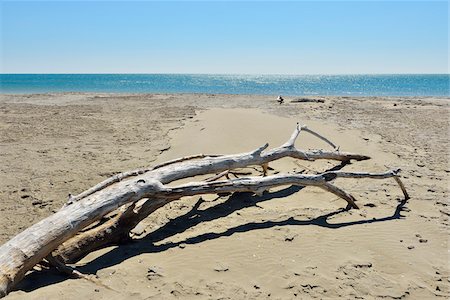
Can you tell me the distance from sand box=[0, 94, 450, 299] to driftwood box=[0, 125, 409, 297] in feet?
0.71

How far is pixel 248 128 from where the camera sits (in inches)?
509

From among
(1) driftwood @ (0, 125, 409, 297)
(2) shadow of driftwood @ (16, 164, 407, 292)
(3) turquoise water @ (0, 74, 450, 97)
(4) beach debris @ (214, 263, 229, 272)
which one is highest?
(3) turquoise water @ (0, 74, 450, 97)

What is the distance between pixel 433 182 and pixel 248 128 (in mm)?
6493

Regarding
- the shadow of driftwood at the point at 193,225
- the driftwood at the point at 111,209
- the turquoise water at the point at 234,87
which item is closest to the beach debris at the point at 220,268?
the shadow of driftwood at the point at 193,225

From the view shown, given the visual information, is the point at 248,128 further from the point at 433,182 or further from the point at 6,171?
the point at 6,171

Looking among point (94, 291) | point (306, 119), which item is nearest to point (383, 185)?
point (94, 291)

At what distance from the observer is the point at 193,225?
18.5ft

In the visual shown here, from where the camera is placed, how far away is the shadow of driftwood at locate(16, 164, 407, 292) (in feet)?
14.0

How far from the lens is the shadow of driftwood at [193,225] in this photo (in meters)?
4.25

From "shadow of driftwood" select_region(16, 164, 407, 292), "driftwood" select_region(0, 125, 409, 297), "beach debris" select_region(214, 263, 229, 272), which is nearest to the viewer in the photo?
"driftwood" select_region(0, 125, 409, 297)

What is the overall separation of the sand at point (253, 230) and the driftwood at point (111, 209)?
22cm

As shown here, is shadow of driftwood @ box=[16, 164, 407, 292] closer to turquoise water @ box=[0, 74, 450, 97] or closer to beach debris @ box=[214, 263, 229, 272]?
beach debris @ box=[214, 263, 229, 272]

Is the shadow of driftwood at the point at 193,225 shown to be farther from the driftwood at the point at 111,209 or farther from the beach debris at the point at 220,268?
the beach debris at the point at 220,268

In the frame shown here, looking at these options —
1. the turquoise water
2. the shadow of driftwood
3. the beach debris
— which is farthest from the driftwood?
the turquoise water
